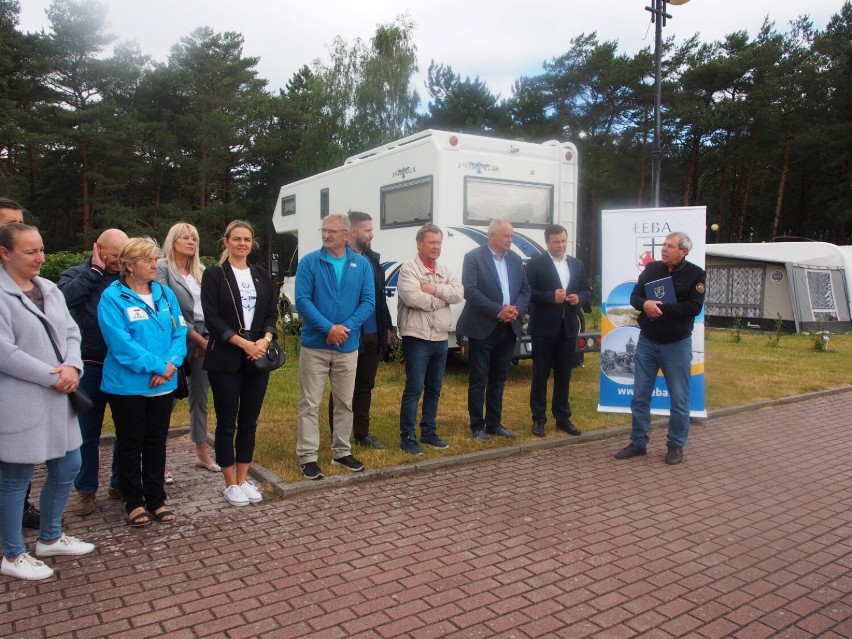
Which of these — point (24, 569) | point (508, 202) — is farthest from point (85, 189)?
point (24, 569)

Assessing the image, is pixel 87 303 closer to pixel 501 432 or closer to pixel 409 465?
pixel 409 465

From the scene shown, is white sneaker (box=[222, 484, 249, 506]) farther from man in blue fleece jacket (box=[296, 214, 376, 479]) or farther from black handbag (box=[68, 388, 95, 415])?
black handbag (box=[68, 388, 95, 415])

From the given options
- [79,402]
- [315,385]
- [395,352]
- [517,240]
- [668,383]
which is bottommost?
[395,352]

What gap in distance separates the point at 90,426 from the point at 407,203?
5.62 meters

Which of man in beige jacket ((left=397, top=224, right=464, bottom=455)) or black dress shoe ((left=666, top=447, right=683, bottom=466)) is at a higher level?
man in beige jacket ((left=397, top=224, right=464, bottom=455))

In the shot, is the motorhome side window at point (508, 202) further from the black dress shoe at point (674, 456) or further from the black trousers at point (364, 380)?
the black dress shoe at point (674, 456)

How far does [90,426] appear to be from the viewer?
4008 mm

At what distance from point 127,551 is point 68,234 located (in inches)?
1322

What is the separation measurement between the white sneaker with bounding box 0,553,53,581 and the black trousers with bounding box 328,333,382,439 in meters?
2.37

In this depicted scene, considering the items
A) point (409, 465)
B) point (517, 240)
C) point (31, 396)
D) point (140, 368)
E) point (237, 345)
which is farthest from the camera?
point (517, 240)

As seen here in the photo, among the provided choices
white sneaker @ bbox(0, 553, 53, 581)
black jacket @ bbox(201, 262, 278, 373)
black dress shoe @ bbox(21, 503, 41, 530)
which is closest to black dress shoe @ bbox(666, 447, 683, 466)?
black jacket @ bbox(201, 262, 278, 373)

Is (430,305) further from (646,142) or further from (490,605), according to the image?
(646,142)

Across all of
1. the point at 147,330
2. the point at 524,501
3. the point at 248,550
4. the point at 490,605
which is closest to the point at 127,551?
the point at 248,550

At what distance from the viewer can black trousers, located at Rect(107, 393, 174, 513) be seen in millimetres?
3793
